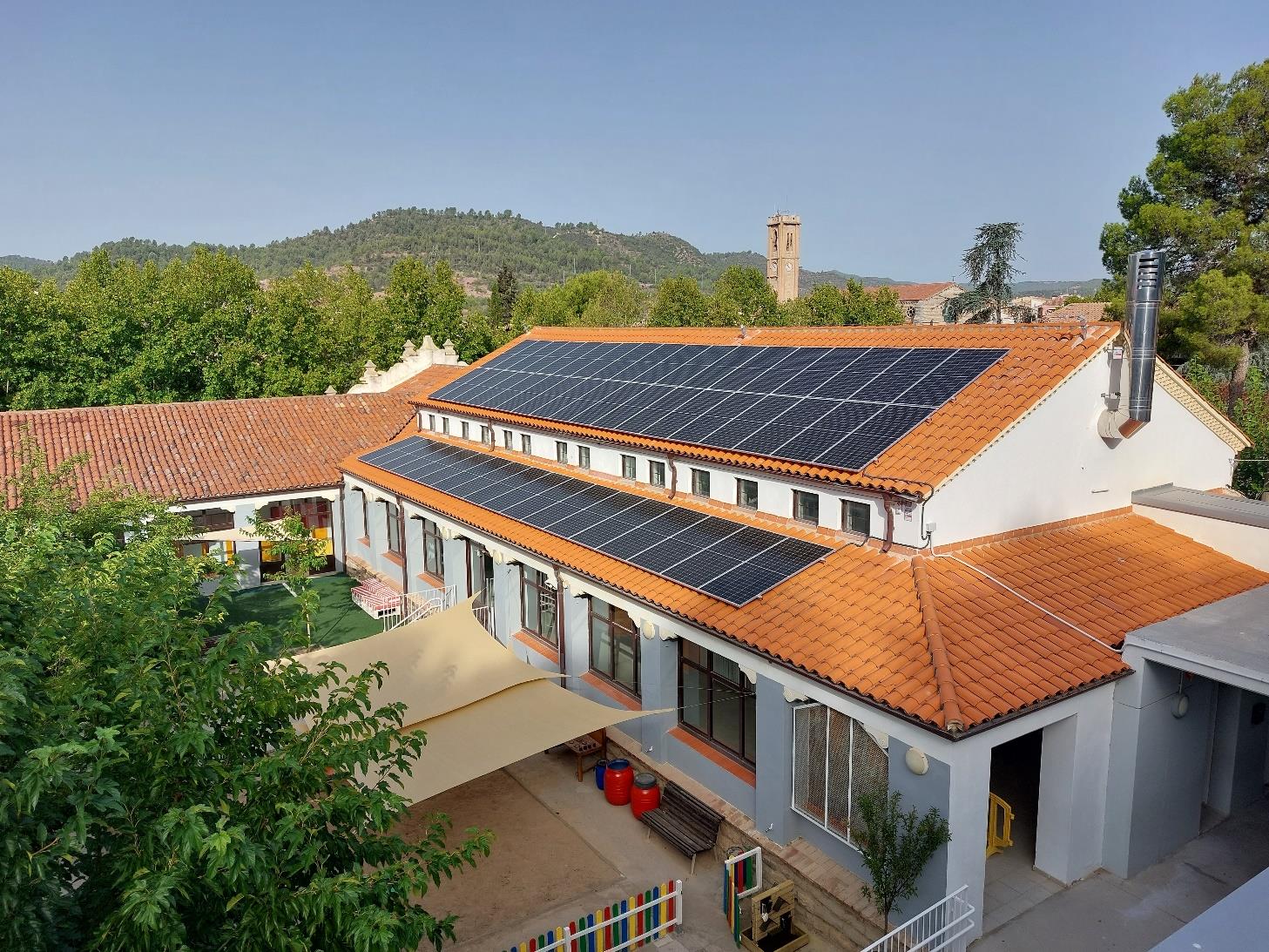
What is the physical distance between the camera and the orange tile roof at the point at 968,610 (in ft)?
38.4

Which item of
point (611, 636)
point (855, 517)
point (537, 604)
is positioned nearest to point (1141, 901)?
point (855, 517)

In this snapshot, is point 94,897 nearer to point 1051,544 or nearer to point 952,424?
point 952,424

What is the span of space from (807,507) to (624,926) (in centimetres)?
757

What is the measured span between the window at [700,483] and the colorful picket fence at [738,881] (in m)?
7.23

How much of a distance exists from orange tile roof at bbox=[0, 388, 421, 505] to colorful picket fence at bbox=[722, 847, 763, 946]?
75.0ft

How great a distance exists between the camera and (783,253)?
6093 inches

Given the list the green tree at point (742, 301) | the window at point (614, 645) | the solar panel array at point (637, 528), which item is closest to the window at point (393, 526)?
the solar panel array at point (637, 528)

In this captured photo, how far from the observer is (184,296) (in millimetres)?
45469

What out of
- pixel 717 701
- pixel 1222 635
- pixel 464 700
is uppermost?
pixel 1222 635

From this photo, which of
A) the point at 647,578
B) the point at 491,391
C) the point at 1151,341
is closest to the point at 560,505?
the point at 647,578

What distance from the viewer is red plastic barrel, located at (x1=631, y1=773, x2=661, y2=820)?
1570 cm

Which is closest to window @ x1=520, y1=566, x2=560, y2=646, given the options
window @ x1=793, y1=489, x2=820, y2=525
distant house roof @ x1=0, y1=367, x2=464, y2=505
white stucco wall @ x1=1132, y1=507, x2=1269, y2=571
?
window @ x1=793, y1=489, x2=820, y2=525

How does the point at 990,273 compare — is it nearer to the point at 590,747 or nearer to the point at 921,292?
the point at 590,747

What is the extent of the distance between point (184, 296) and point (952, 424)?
42.4 m
